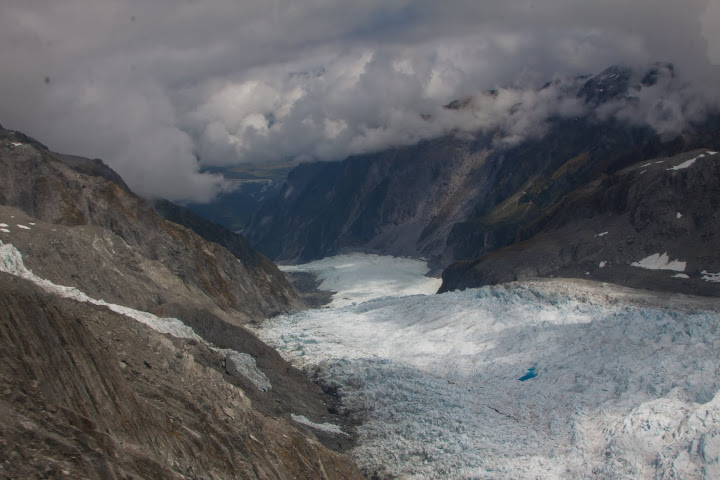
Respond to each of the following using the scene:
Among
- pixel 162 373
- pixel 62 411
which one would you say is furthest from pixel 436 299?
pixel 62 411

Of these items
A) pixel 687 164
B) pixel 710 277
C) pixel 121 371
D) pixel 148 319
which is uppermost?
pixel 121 371

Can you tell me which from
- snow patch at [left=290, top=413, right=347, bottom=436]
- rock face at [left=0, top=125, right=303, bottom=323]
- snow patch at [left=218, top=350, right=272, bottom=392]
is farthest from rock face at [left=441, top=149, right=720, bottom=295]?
snow patch at [left=218, top=350, right=272, bottom=392]

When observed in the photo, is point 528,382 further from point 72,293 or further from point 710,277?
point 710,277

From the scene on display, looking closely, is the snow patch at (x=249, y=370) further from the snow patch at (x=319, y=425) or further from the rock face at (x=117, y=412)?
the rock face at (x=117, y=412)

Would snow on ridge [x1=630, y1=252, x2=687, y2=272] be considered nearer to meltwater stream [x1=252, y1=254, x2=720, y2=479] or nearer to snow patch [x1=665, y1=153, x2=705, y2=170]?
snow patch [x1=665, y1=153, x2=705, y2=170]

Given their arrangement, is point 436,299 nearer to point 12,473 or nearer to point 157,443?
point 157,443

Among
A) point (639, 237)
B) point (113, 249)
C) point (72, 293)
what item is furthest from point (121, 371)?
point (639, 237)

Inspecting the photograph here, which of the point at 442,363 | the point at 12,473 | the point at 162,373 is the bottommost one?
the point at 442,363
